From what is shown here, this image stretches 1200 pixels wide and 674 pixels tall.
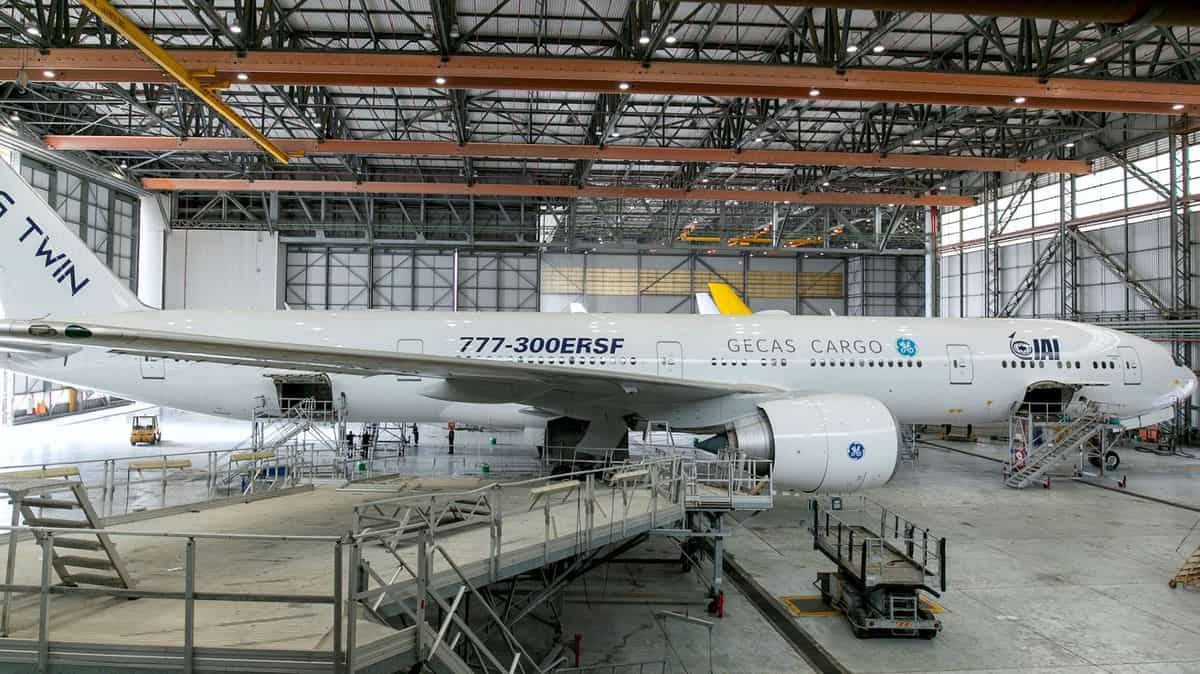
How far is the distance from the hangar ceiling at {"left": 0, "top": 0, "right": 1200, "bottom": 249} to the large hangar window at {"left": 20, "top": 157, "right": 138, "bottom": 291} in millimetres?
1562

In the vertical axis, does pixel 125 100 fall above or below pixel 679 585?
above

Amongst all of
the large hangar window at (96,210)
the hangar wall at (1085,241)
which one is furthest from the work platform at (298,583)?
the large hangar window at (96,210)

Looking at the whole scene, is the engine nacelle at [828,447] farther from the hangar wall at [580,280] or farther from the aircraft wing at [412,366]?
the hangar wall at [580,280]

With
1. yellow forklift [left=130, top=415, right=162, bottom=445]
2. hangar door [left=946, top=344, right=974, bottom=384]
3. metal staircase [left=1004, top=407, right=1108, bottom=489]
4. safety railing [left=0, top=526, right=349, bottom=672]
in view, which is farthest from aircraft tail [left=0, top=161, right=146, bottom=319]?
metal staircase [left=1004, top=407, right=1108, bottom=489]

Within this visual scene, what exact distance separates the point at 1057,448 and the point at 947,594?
1023cm

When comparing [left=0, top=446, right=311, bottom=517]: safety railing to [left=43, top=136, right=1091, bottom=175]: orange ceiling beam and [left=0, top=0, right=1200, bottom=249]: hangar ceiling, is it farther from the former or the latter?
[left=43, top=136, right=1091, bottom=175]: orange ceiling beam

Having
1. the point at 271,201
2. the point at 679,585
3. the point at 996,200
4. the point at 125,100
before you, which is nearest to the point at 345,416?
the point at 679,585

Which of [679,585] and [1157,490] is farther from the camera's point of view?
[1157,490]

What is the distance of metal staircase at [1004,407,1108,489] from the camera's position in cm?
1750

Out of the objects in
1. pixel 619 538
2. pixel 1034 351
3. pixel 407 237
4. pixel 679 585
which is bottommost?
pixel 679 585

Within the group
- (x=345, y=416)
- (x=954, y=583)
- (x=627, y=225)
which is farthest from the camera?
(x=627, y=225)

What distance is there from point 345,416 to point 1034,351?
16.9 metres

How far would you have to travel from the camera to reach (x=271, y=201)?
3912 cm

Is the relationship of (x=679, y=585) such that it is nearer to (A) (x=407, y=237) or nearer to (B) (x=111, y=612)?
(B) (x=111, y=612)
